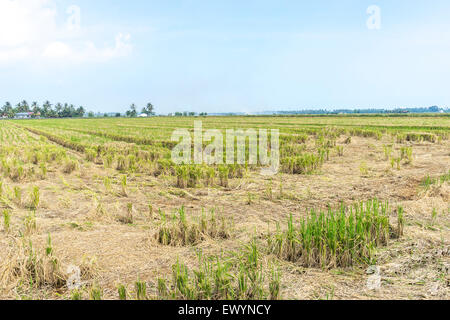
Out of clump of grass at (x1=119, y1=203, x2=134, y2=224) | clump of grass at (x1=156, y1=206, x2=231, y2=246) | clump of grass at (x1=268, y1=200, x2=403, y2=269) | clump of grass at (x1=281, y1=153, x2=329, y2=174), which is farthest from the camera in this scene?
clump of grass at (x1=281, y1=153, x2=329, y2=174)

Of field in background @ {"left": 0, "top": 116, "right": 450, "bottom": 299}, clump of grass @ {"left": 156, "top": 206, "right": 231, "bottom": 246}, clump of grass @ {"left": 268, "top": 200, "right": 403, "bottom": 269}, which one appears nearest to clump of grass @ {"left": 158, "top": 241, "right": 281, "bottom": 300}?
field in background @ {"left": 0, "top": 116, "right": 450, "bottom": 299}

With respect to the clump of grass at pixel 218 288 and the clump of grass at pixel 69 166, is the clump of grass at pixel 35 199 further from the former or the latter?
the clump of grass at pixel 218 288

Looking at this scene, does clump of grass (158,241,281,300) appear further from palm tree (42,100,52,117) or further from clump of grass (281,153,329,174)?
palm tree (42,100,52,117)

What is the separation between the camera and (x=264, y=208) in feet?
18.5

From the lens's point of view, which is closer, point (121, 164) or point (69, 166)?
point (69, 166)

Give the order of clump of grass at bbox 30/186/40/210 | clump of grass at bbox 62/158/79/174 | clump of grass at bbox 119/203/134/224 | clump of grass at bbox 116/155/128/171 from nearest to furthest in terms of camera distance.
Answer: clump of grass at bbox 119/203/134/224, clump of grass at bbox 30/186/40/210, clump of grass at bbox 62/158/79/174, clump of grass at bbox 116/155/128/171

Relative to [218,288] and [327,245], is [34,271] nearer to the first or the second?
[218,288]

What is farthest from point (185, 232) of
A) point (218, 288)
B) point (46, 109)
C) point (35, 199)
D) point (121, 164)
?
point (46, 109)

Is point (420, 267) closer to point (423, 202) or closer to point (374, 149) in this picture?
point (423, 202)

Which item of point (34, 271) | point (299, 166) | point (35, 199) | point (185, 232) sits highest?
point (299, 166)

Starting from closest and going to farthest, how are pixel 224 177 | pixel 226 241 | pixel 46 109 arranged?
pixel 226 241, pixel 224 177, pixel 46 109

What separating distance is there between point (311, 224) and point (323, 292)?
85 cm

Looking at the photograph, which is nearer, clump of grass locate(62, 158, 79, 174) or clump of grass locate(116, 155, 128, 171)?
clump of grass locate(62, 158, 79, 174)
